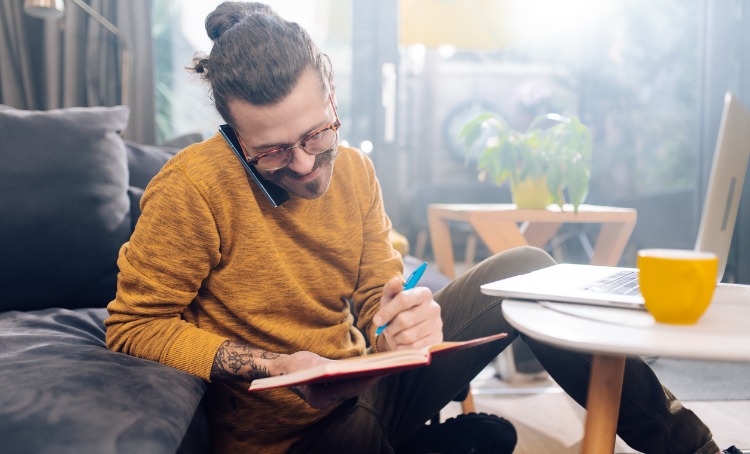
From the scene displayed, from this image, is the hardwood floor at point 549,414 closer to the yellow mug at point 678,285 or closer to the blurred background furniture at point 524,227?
the blurred background furniture at point 524,227

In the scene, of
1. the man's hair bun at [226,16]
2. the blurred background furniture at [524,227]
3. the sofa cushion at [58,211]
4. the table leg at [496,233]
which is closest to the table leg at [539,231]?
the blurred background furniture at [524,227]

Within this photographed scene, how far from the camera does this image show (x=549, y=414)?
73.2 inches

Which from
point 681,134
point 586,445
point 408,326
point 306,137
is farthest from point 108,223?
point 681,134

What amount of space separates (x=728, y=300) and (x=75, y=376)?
2.52 ft

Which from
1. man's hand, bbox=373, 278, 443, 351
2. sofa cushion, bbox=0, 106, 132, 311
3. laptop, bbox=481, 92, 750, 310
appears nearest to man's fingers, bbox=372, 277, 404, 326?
man's hand, bbox=373, 278, 443, 351

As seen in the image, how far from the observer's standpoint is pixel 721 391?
201 centimetres

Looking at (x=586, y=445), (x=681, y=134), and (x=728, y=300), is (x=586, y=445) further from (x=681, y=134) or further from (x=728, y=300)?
(x=681, y=134)

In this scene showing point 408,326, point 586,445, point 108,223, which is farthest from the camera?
point 108,223

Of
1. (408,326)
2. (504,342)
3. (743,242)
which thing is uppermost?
(408,326)

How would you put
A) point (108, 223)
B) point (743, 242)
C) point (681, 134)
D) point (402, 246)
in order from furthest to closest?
point (681, 134), point (743, 242), point (402, 246), point (108, 223)

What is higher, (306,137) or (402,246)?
(306,137)

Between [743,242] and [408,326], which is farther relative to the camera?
[743,242]

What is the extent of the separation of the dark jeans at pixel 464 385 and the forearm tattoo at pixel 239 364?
18cm

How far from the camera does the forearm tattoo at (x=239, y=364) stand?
882mm
